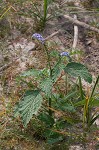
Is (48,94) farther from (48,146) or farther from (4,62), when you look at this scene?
(4,62)

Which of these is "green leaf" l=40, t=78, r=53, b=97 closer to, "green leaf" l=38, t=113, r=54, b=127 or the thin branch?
"green leaf" l=38, t=113, r=54, b=127

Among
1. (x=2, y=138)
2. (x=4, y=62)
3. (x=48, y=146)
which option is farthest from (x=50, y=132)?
(x=4, y=62)

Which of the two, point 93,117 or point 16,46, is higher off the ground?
point 16,46

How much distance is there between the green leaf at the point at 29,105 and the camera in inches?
85.8

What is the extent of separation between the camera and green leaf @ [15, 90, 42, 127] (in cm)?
218

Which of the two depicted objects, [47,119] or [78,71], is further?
[47,119]

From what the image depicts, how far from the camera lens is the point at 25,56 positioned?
304cm

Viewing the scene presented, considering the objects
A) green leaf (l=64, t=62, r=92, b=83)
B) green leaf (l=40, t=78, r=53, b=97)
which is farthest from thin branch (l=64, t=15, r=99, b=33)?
green leaf (l=40, t=78, r=53, b=97)

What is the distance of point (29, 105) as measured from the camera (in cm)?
221

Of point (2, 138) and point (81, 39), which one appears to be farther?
point (81, 39)

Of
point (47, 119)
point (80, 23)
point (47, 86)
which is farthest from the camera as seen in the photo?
point (80, 23)

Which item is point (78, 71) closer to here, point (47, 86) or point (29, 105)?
point (47, 86)

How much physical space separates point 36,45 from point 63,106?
0.92 meters

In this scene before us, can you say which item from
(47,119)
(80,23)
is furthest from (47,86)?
(80,23)
